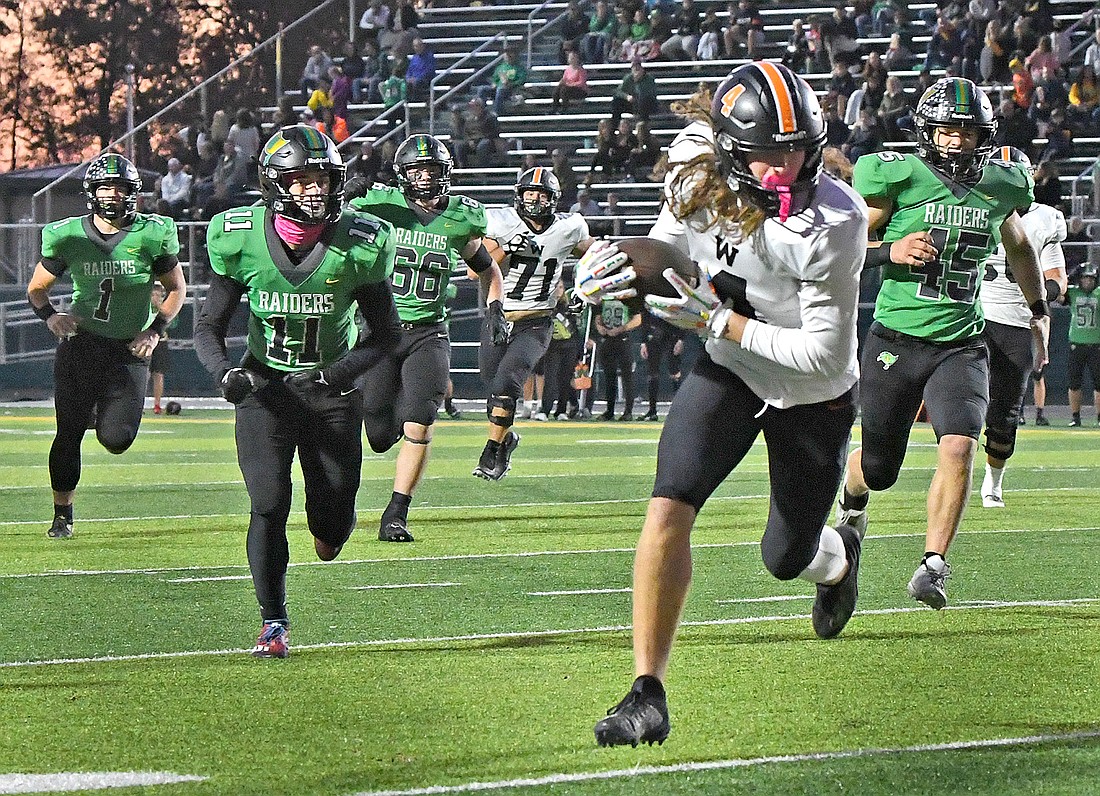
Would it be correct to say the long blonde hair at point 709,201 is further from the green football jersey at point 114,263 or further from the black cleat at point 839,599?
the green football jersey at point 114,263

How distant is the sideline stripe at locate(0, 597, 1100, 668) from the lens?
19.8ft

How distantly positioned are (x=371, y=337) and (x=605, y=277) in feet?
→ 6.65

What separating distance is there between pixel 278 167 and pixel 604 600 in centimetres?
229

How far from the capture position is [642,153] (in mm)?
23453

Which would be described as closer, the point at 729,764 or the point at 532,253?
the point at 729,764

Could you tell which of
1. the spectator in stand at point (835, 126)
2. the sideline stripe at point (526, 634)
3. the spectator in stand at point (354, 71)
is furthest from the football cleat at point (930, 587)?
the spectator in stand at point (354, 71)

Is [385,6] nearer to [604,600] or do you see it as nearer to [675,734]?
[604,600]

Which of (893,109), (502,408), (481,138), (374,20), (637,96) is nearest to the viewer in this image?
(502,408)

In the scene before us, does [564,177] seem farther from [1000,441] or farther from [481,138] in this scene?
[1000,441]

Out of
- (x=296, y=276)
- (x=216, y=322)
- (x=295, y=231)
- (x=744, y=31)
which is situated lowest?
(x=744, y=31)

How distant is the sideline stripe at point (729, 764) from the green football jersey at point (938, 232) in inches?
110

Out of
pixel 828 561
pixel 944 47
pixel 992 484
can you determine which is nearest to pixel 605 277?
pixel 828 561

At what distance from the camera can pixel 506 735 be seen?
15.8 ft

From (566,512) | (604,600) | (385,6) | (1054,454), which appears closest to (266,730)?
(604,600)
